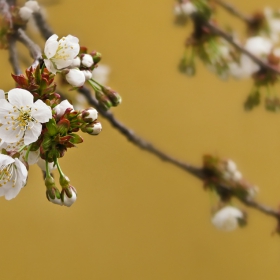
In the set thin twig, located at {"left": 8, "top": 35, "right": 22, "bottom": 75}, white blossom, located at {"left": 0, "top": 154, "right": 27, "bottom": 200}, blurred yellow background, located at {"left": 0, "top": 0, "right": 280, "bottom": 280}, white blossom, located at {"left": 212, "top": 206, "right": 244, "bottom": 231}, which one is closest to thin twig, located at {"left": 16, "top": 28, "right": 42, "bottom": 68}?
thin twig, located at {"left": 8, "top": 35, "right": 22, "bottom": 75}

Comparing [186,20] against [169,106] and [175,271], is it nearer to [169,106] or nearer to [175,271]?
[169,106]

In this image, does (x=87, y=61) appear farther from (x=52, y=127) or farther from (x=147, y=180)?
(x=147, y=180)

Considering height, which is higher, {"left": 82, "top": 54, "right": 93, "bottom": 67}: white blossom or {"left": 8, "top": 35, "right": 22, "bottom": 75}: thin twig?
{"left": 82, "top": 54, "right": 93, "bottom": 67}: white blossom

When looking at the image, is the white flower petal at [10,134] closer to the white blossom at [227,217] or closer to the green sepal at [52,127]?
the green sepal at [52,127]

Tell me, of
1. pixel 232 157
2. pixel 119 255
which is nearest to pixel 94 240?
pixel 119 255

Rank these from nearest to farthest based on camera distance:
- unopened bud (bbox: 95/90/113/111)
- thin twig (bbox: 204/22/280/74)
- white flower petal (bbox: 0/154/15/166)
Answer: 1. white flower petal (bbox: 0/154/15/166)
2. unopened bud (bbox: 95/90/113/111)
3. thin twig (bbox: 204/22/280/74)

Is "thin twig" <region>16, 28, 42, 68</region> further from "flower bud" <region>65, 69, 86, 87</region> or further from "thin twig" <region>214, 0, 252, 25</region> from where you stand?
"thin twig" <region>214, 0, 252, 25</region>

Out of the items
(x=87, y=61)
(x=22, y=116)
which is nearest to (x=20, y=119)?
(x=22, y=116)
